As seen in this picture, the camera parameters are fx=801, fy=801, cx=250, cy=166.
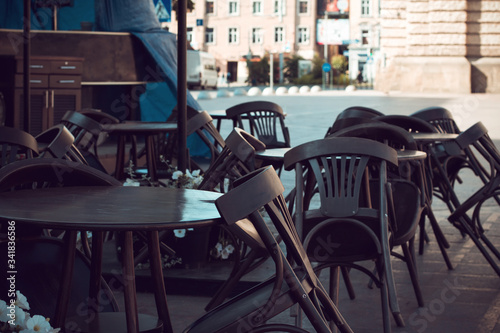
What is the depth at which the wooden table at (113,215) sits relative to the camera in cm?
215

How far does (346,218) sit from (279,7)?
63.5 metres

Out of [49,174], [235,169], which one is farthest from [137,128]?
[49,174]

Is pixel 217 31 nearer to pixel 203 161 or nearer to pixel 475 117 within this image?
pixel 475 117

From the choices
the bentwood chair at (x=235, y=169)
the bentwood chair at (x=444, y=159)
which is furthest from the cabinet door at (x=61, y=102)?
the bentwood chair at (x=235, y=169)

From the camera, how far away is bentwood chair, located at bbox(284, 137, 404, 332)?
3.47m

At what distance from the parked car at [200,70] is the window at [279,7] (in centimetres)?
2077

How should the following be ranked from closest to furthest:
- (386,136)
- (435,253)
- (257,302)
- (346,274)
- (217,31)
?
(257,302) → (346,274) → (386,136) → (435,253) → (217,31)

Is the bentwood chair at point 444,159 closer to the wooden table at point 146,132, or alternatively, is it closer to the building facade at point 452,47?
the wooden table at point 146,132

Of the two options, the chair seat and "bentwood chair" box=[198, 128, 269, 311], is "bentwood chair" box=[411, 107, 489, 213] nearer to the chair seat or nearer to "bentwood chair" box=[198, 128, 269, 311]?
"bentwood chair" box=[198, 128, 269, 311]

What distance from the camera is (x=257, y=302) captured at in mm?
2268

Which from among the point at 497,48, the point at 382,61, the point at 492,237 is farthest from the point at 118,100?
the point at 382,61

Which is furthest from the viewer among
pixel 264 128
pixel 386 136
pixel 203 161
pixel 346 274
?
pixel 203 161

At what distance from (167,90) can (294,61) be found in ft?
161

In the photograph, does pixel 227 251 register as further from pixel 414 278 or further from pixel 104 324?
pixel 104 324
